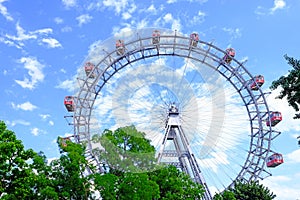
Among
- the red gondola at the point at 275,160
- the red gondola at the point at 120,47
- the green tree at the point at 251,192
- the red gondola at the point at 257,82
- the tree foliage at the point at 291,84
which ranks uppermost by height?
the red gondola at the point at 120,47

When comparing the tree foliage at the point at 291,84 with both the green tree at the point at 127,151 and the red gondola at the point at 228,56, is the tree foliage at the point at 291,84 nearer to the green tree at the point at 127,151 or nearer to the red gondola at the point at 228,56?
the green tree at the point at 127,151

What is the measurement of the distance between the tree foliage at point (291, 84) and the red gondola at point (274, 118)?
2398 centimetres

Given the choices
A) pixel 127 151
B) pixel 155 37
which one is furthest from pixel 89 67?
pixel 127 151

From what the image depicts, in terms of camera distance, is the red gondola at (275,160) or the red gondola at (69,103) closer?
the red gondola at (69,103)

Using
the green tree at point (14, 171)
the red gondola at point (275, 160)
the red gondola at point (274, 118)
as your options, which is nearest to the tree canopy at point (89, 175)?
the green tree at point (14, 171)

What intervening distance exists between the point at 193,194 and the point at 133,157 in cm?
404

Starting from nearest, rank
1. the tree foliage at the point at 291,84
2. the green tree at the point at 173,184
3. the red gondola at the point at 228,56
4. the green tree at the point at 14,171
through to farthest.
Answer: the tree foliage at the point at 291,84 → the green tree at the point at 14,171 → the green tree at the point at 173,184 → the red gondola at the point at 228,56

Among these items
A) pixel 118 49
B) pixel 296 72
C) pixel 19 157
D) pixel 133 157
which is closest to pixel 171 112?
pixel 118 49

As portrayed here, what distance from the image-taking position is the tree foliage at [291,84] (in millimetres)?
9471

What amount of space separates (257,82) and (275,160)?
715 cm

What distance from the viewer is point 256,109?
109ft

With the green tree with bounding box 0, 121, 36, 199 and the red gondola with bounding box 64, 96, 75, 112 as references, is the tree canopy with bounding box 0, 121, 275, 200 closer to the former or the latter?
the green tree with bounding box 0, 121, 36, 199

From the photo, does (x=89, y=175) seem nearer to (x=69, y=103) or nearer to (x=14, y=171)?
(x=14, y=171)

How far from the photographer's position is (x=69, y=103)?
2991 cm
